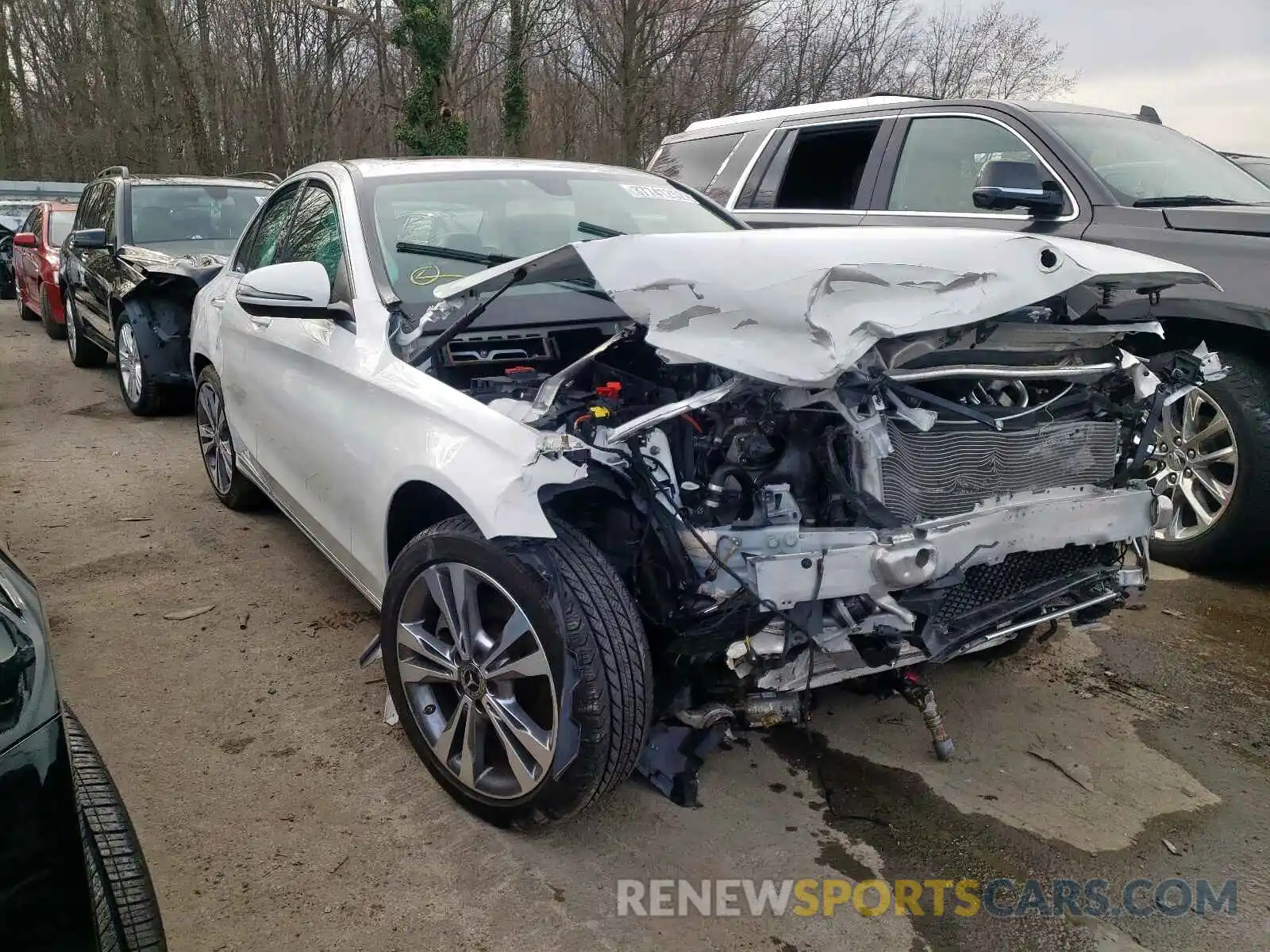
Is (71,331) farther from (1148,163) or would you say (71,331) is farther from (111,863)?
(1148,163)

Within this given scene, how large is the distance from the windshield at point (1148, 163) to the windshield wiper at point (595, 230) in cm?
267

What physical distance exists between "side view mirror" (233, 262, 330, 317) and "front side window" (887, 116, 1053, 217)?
3487 mm

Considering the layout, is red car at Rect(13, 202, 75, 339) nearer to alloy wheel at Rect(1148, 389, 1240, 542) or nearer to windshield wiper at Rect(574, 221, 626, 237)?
windshield wiper at Rect(574, 221, 626, 237)

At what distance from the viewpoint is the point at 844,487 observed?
2268 millimetres

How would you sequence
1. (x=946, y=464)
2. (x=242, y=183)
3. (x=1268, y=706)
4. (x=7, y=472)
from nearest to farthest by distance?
1. (x=946, y=464)
2. (x=1268, y=706)
3. (x=7, y=472)
4. (x=242, y=183)

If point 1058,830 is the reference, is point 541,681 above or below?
above

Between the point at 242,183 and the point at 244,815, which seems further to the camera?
the point at 242,183

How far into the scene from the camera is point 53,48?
24.2 meters

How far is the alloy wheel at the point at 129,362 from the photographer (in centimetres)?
671

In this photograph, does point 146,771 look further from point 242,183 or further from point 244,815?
point 242,183

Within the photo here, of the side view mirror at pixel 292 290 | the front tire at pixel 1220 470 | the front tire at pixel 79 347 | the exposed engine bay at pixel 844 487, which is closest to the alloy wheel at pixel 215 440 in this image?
the side view mirror at pixel 292 290

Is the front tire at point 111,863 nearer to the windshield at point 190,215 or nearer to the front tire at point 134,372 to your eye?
the front tire at point 134,372

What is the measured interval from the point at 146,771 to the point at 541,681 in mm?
1318

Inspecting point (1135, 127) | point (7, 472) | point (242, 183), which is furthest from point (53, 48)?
point (1135, 127)
